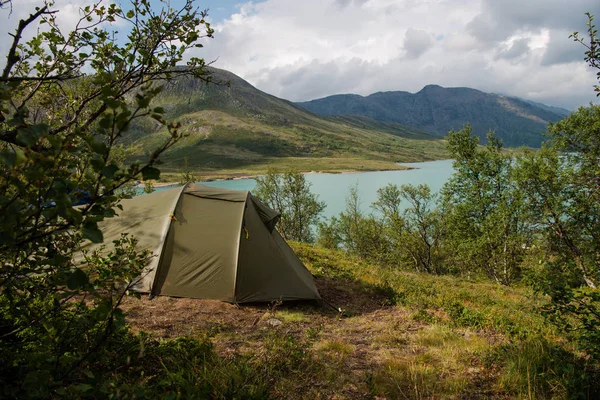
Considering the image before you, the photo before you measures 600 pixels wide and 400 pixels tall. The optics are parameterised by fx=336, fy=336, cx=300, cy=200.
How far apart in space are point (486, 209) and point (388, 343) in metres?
22.9

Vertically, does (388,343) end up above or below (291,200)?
above

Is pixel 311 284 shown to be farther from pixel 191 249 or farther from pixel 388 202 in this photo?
pixel 388 202

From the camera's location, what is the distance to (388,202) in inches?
1307

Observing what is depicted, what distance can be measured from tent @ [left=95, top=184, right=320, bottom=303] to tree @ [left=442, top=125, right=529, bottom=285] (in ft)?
64.4

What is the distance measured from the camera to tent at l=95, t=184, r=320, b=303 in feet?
25.8

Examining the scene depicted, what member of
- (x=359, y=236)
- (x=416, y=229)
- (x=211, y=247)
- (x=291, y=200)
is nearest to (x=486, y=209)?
(x=416, y=229)

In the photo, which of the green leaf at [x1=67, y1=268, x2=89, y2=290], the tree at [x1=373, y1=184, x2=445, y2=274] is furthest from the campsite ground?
the tree at [x1=373, y1=184, x2=445, y2=274]

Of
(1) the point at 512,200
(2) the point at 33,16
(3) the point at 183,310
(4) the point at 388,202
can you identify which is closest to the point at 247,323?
(3) the point at 183,310

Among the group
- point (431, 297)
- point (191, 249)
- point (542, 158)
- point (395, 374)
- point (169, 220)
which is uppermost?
point (542, 158)

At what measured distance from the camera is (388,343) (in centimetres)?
608

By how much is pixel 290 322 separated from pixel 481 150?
83.9 feet

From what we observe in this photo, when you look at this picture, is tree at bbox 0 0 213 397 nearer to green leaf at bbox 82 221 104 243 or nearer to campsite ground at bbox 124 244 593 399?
green leaf at bbox 82 221 104 243

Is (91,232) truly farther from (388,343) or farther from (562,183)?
(562,183)

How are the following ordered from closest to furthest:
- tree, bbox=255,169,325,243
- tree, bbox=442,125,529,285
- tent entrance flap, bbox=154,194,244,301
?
tent entrance flap, bbox=154,194,244,301
tree, bbox=442,125,529,285
tree, bbox=255,169,325,243
